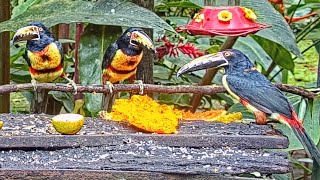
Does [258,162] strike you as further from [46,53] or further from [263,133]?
[46,53]

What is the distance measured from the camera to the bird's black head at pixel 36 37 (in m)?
1.14

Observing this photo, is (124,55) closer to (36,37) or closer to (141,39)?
(141,39)

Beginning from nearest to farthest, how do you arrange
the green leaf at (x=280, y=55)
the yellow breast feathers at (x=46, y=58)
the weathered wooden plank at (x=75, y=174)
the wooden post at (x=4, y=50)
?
1. the weathered wooden plank at (x=75, y=174)
2. the yellow breast feathers at (x=46, y=58)
3. the wooden post at (x=4, y=50)
4. the green leaf at (x=280, y=55)

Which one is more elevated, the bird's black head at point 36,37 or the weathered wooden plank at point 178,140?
the bird's black head at point 36,37

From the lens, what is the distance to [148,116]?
3.63 ft

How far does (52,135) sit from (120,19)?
0.37 metres

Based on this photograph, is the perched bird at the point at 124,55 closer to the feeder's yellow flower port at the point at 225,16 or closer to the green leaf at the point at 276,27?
the feeder's yellow flower port at the point at 225,16

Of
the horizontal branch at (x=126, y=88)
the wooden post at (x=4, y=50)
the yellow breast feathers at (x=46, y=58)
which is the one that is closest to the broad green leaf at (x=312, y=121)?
the horizontal branch at (x=126, y=88)

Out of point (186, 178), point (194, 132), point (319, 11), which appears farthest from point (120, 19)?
point (319, 11)

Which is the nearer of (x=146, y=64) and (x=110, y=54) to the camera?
(x=110, y=54)

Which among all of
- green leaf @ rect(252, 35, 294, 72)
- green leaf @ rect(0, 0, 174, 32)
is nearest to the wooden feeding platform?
green leaf @ rect(0, 0, 174, 32)

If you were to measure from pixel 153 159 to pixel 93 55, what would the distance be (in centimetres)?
53

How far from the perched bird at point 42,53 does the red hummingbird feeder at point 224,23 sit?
10.1 inches

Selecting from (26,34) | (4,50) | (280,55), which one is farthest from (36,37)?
(280,55)
